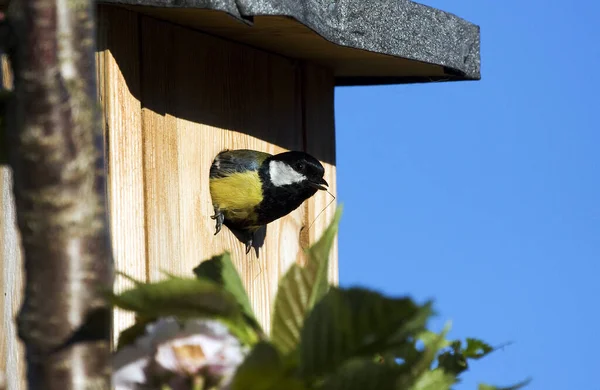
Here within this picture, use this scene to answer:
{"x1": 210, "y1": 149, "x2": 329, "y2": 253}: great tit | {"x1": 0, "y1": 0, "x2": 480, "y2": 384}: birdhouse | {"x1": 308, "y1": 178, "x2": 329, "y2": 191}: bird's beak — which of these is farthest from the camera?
{"x1": 308, "y1": 178, "x2": 329, "y2": 191}: bird's beak

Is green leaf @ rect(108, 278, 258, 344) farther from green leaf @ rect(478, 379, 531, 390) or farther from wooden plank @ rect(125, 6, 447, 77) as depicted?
wooden plank @ rect(125, 6, 447, 77)

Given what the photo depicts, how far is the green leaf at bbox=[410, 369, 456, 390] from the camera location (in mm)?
701

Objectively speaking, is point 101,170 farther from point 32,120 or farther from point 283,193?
point 283,193

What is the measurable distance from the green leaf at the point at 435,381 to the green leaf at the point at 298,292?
4.8 inches

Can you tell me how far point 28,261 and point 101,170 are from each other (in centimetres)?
7

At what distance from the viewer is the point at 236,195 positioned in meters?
2.82

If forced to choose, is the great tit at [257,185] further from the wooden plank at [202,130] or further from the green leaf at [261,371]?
the green leaf at [261,371]

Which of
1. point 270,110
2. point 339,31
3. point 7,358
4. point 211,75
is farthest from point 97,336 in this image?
point 270,110

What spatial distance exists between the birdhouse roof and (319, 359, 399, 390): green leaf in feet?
4.41

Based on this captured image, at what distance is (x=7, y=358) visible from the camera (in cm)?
203

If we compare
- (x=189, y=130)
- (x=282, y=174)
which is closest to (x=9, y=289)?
(x=189, y=130)

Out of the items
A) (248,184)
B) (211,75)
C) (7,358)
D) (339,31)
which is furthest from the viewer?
(248,184)

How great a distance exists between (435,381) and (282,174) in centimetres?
218

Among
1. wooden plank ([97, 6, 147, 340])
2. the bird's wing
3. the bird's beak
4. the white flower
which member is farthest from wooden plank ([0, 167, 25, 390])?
the white flower
